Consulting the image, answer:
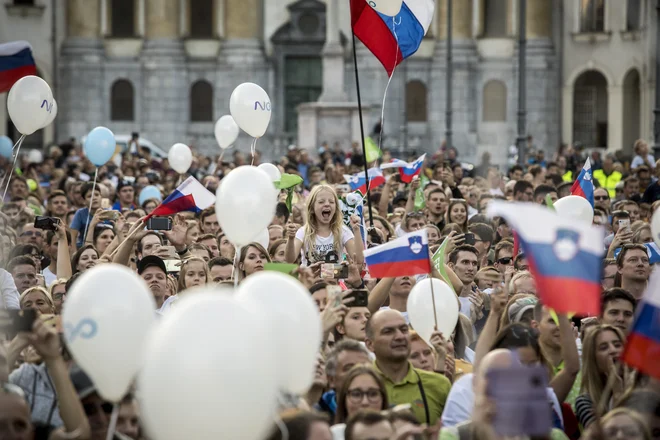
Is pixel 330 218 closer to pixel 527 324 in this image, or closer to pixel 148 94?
pixel 527 324

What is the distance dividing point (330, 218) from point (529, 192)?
6294 mm

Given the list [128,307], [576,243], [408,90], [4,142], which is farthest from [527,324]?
[408,90]

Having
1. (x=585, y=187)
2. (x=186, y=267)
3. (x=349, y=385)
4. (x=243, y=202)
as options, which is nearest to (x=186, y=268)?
(x=186, y=267)

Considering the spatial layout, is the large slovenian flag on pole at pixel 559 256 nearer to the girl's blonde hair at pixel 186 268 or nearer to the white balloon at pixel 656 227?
the girl's blonde hair at pixel 186 268

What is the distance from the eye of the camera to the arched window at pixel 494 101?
4594cm

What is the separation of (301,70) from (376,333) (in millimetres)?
39542

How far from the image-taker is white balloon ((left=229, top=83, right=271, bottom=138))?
42.8 feet

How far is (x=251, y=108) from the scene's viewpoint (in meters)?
13.0

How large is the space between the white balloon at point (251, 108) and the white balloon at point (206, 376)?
8.17m

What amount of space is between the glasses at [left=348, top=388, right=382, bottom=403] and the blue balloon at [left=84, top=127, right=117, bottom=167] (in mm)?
9882

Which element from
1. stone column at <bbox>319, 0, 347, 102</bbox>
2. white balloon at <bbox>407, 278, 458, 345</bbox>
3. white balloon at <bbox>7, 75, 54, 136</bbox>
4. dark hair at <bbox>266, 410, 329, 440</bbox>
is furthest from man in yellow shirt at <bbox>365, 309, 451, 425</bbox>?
stone column at <bbox>319, 0, 347, 102</bbox>

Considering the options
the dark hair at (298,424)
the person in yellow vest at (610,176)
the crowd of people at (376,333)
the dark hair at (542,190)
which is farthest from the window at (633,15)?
the dark hair at (298,424)

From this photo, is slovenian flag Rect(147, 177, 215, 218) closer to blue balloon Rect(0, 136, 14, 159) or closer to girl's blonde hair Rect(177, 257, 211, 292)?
girl's blonde hair Rect(177, 257, 211, 292)

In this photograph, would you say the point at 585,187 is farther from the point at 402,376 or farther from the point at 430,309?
the point at 402,376
